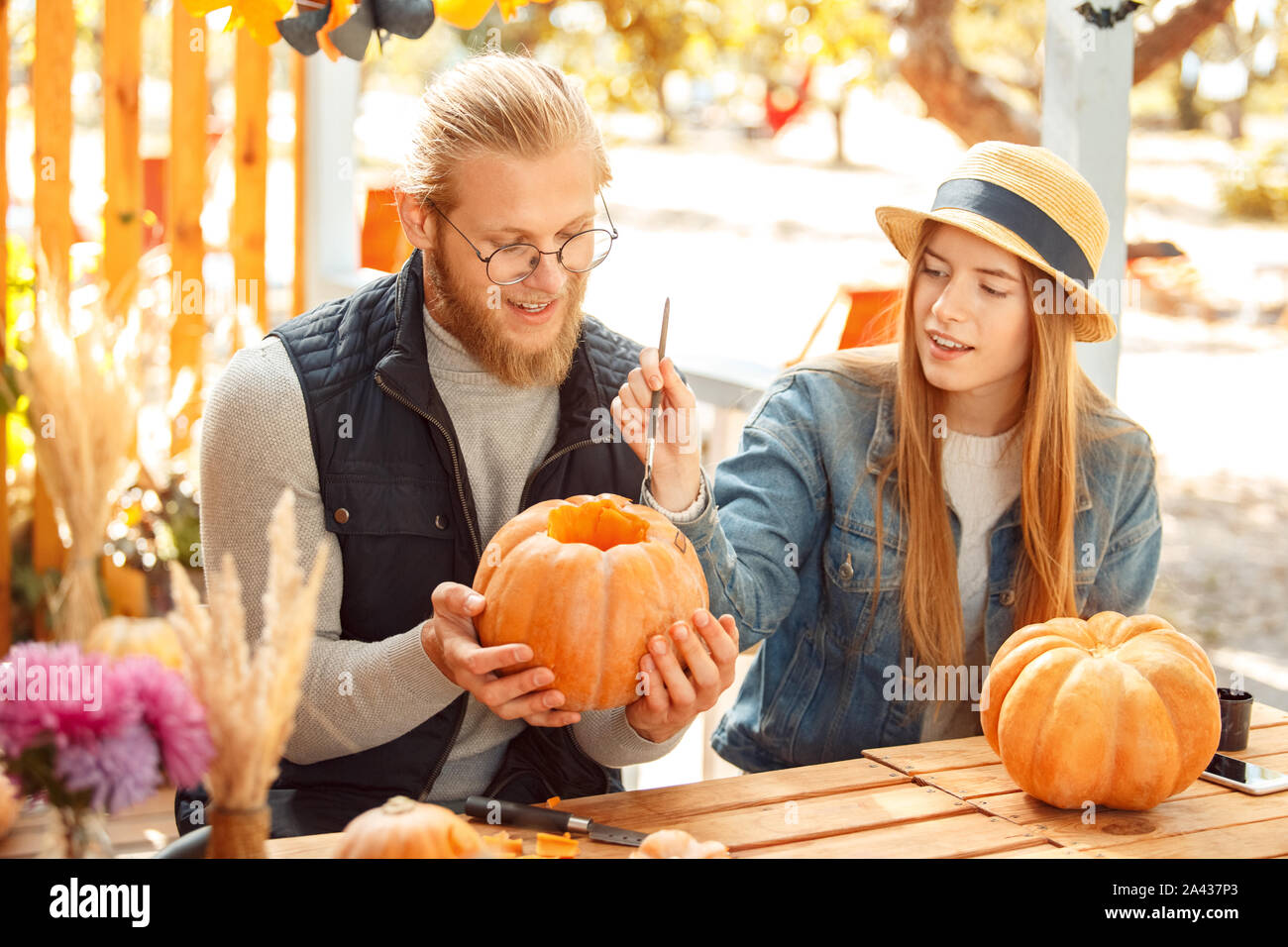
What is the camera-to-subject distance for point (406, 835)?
3.79ft

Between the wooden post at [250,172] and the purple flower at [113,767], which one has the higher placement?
the wooden post at [250,172]

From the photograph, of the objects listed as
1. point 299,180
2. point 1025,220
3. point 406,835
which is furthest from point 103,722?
point 299,180

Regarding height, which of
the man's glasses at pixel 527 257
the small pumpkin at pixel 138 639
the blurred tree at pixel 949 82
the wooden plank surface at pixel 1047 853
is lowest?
the small pumpkin at pixel 138 639

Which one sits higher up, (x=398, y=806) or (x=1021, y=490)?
(x=1021, y=490)

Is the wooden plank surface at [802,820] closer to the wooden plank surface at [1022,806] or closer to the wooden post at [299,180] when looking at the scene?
the wooden plank surface at [1022,806]

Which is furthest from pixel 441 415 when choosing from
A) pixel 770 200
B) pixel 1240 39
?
pixel 770 200

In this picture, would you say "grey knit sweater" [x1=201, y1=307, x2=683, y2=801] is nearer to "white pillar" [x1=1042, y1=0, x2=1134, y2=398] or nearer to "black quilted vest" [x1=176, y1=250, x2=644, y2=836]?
"black quilted vest" [x1=176, y1=250, x2=644, y2=836]

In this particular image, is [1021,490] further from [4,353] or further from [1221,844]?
[4,353]

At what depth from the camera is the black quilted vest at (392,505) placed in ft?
6.49

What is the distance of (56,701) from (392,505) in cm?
103

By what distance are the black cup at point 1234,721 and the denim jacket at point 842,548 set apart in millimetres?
419

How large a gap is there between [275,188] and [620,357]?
919 centimetres

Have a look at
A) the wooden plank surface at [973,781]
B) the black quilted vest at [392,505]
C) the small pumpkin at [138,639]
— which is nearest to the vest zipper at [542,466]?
the black quilted vest at [392,505]

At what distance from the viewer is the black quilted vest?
198 cm
